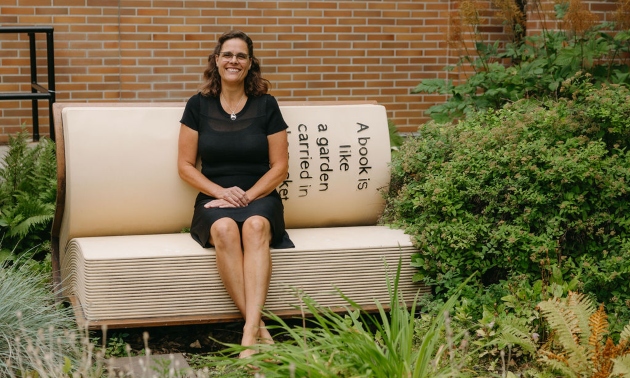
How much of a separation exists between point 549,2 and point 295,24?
214 centimetres

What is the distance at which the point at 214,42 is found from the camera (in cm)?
806

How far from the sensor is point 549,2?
768 cm

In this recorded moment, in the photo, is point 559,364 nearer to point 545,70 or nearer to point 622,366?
point 622,366

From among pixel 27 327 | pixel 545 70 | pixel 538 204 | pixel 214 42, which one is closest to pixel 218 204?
pixel 27 327

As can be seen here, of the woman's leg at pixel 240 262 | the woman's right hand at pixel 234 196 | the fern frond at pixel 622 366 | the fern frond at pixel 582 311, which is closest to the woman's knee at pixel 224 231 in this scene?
the woman's leg at pixel 240 262

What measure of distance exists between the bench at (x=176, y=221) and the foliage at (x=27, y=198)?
1.45 ft

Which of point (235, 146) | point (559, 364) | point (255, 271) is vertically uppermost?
point (235, 146)

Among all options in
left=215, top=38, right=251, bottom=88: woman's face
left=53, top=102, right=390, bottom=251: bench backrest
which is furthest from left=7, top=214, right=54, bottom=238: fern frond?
left=215, top=38, right=251, bottom=88: woman's face

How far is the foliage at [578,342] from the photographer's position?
3.70 metres

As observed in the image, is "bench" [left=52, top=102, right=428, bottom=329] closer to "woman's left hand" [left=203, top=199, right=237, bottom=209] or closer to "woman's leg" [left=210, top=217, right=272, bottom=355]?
"woman's leg" [left=210, top=217, right=272, bottom=355]

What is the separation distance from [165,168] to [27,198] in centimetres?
119

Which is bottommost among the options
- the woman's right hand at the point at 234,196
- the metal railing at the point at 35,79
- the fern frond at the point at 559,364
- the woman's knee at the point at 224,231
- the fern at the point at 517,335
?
the fern frond at the point at 559,364

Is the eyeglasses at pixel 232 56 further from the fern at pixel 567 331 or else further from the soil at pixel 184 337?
the fern at pixel 567 331

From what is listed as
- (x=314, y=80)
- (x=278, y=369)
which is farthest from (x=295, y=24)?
(x=278, y=369)
